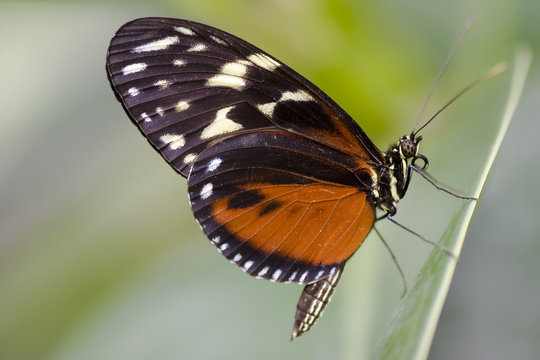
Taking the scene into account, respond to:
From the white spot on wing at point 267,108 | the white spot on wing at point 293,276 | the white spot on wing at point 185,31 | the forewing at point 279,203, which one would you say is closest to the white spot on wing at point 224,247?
the forewing at point 279,203

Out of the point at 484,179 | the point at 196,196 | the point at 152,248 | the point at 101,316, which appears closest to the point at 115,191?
the point at 152,248

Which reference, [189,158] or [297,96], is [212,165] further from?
[297,96]

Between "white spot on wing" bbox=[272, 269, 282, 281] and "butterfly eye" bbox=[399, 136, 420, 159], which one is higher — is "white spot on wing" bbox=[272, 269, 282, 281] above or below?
below

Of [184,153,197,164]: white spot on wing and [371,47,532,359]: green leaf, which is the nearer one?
[371,47,532,359]: green leaf

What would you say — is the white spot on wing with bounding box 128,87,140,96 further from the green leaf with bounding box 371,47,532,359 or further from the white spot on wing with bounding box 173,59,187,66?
the green leaf with bounding box 371,47,532,359

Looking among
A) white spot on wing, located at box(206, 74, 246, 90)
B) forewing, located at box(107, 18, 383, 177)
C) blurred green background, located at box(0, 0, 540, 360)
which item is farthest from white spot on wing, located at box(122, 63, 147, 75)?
blurred green background, located at box(0, 0, 540, 360)

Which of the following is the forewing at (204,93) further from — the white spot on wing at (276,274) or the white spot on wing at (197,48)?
the white spot on wing at (276,274)

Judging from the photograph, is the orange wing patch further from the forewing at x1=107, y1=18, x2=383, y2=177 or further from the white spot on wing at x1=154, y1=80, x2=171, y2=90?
the white spot on wing at x1=154, y1=80, x2=171, y2=90

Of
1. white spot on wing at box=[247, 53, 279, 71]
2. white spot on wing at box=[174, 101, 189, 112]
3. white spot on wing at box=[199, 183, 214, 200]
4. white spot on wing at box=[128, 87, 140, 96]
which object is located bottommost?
white spot on wing at box=[199, 183, 214, 200]
